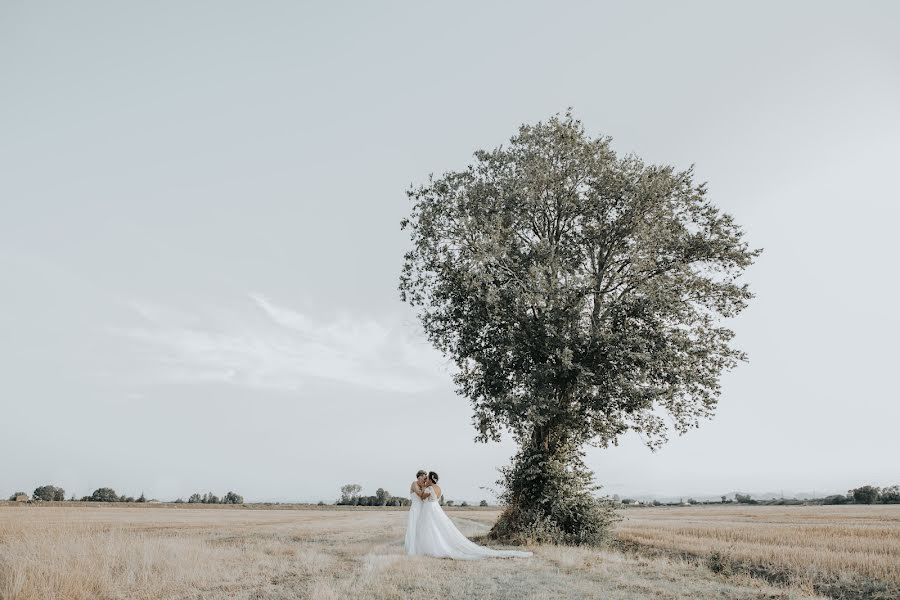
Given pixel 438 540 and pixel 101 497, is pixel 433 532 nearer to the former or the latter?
pixel 438 540

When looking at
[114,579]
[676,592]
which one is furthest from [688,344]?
[114,579]

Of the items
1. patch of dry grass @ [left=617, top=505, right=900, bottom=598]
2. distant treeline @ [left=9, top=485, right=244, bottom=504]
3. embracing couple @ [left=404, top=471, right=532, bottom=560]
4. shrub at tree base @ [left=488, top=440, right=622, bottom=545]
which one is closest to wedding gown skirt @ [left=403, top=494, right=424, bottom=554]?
embracing couple @ [left=404, top=471, right=532, bottom=560]

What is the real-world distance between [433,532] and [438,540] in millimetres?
332

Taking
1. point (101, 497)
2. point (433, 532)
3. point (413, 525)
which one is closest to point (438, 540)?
point (433, 532)

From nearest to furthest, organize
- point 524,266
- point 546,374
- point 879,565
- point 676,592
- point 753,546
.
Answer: point 676,592 < point 879,565 < point 753,546 < point 546,374 < point 524,266

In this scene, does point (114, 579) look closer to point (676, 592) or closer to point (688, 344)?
point (676, 592)

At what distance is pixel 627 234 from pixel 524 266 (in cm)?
474

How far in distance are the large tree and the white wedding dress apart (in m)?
4.68

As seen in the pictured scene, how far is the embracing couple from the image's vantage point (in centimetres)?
1902

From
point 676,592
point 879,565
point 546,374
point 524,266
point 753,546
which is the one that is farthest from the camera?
point 524,266

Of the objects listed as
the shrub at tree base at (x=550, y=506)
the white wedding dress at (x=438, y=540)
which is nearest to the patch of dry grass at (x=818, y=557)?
the shrub at tree base at (x=550, y=506)

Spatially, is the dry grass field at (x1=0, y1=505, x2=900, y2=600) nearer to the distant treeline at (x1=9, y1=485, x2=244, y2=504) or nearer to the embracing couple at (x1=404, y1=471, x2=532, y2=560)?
the embracing couple at (x1=404, y1=471, x2=532, y2=560)

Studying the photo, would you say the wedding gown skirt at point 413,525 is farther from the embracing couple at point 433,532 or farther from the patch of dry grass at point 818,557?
the patch of dry grass at point 818,557

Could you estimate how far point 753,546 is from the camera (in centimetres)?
2159
